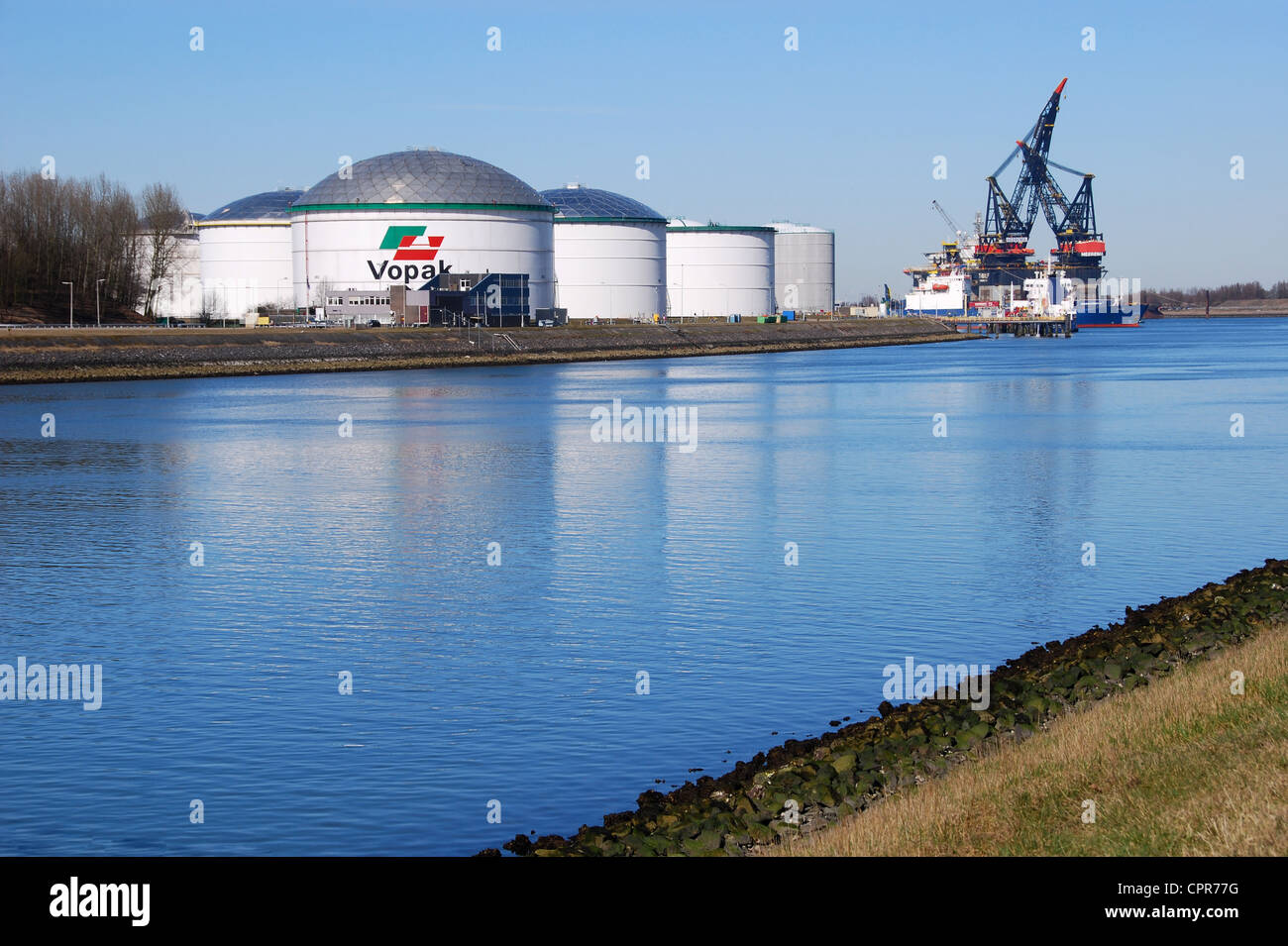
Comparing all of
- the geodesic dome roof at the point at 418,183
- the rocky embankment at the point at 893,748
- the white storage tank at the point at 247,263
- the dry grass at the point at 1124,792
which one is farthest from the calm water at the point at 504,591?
the white storage tank at the point at 247,263

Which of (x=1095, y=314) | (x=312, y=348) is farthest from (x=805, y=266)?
(x=312, y=348)

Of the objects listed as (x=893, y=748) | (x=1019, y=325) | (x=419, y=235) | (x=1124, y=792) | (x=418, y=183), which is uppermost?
(x=418, y=183)

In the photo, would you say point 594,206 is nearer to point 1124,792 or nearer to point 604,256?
point 604,256

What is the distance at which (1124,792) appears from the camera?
8961 mm

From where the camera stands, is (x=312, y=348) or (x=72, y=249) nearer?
(x=312, y=348)

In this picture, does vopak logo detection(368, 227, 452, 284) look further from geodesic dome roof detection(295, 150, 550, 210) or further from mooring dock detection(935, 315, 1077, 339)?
mooring dock detection(935, 315, 1077, 339)

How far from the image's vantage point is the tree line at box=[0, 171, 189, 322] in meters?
99.4

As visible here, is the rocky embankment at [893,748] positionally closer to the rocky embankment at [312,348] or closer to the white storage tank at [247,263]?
the rocky embankment at [312,348]

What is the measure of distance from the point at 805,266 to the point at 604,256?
2127 inches

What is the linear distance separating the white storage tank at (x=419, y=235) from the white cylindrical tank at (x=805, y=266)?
A: 231ft

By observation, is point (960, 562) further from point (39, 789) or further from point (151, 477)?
point (151, 477)

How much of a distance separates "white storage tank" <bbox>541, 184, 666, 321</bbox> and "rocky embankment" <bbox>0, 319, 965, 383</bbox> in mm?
6076

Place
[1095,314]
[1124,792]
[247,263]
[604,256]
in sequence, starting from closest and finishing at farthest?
[1124,792] → [247,263] → [604,256] → [1095,314]

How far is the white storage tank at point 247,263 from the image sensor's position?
114 metres
